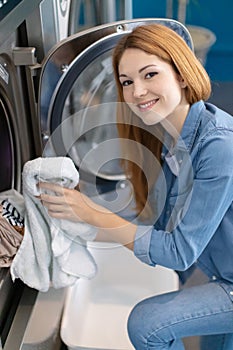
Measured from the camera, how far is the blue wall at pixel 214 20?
246 cm

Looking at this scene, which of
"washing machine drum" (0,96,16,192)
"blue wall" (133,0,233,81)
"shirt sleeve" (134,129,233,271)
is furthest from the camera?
"blue wall" (133,0,233,81)

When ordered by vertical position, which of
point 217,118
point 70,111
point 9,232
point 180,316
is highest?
point 217,118

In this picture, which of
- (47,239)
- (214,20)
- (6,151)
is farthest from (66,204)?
(214,20)

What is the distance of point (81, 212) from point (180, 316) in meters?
0.32

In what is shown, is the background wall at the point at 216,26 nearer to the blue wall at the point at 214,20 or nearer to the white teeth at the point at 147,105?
the blue wall at the point at 214,20

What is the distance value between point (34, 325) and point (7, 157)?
18.6 inches

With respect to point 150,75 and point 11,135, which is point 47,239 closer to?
point 11,135

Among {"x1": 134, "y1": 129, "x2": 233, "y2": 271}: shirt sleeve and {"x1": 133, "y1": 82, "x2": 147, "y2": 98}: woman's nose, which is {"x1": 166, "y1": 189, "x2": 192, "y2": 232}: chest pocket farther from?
{"x1": 133, "y1": 82, "x2": 147, "y2": 98}: woman's nose

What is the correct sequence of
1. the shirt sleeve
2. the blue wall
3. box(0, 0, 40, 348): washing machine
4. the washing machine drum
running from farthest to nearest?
1. the blue wall
2. the washing machine drum
3. box(0, 0, 40, 348): washing machine
4. the shirt sleeve

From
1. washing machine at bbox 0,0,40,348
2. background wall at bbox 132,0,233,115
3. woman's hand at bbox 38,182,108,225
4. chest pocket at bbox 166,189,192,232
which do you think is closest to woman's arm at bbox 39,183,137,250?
woman's hand at bbox 38,182,108,225

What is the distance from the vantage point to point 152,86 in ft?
3.71

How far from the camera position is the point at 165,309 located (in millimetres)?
1157

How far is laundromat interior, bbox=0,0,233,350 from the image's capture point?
131 centimetres

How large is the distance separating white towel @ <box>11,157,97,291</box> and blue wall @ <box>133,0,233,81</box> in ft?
5.11
